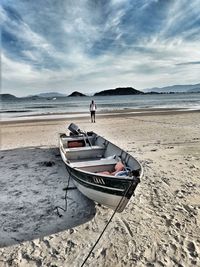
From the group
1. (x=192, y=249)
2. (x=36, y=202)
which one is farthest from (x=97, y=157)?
(x=192, y=249)

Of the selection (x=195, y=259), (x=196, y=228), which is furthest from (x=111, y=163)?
(x=195, y=259)

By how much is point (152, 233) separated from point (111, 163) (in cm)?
232

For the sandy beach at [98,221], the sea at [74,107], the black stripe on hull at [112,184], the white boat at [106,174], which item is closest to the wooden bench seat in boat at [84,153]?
the white boat at [106,174]

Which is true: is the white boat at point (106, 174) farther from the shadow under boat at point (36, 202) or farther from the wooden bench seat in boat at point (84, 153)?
the shadow under boat at point (36, 202)

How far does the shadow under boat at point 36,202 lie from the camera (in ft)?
15.6

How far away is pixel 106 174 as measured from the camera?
536 centimetres

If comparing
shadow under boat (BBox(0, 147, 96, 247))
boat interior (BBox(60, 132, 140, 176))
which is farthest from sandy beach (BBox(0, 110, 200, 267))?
boat interior (BBox(60, 132, 140, 176))

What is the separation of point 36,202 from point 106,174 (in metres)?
1.79

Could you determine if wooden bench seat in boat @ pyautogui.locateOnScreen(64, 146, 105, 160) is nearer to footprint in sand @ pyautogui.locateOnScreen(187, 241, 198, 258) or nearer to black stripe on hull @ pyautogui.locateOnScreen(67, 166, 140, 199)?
black stripe on hull @ pyautogui.locateOnScreen(67, 166, 140, 199)

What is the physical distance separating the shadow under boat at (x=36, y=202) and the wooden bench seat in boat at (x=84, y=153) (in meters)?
0.54

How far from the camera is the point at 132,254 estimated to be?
3.99m

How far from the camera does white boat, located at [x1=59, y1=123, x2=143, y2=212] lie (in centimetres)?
452

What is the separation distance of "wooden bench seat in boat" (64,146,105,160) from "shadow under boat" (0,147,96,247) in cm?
54

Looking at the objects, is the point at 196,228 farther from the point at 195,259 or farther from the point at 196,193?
the point at 196,193
